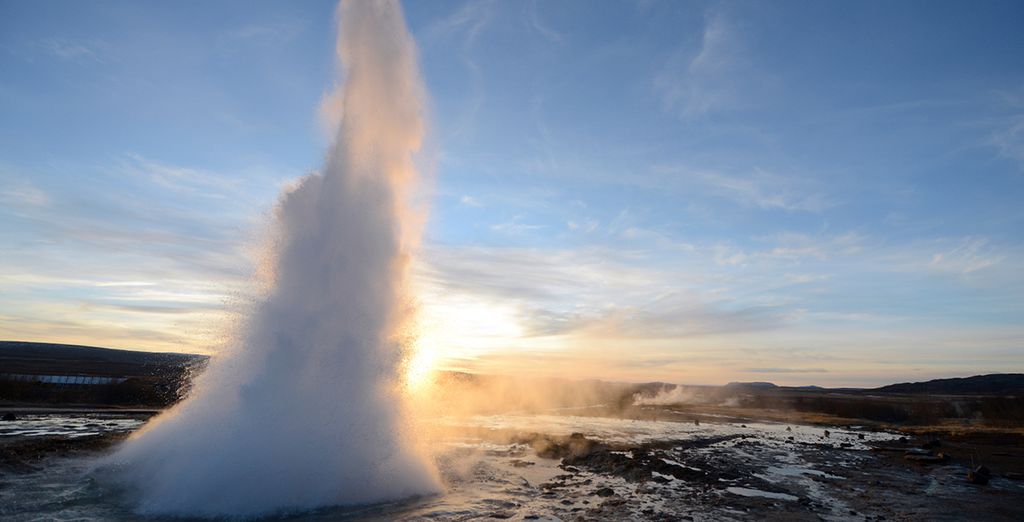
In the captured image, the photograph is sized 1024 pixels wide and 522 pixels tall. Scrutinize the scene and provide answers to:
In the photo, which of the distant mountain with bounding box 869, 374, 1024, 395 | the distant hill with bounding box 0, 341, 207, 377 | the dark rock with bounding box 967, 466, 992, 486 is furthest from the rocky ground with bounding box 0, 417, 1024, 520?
the distant mountain with bounding box 869, 374, 1024, 395

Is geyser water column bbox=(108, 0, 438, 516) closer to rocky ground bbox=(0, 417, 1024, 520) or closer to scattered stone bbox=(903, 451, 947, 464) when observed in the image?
rocky ground bbox=(0, 417, 1024, 520)

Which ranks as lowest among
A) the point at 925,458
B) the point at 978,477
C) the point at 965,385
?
the point at 925,458

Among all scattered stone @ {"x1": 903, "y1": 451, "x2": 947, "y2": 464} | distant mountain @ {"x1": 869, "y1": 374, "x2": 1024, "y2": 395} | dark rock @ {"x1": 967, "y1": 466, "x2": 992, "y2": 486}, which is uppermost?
distant mountain @ {"x1": 869, "y1": 374, "x2": 1024, "y2": 395}

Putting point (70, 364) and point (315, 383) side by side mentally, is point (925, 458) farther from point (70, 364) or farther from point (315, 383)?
point (70, 364)

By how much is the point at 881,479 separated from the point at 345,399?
63.9 ft

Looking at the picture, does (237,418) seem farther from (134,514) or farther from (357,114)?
(357,114)

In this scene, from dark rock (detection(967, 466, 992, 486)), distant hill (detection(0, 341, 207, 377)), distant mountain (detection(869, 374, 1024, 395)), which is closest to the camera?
dark rock (detection(967, 466, 992, 486))

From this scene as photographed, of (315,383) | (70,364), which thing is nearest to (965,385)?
(315,383)

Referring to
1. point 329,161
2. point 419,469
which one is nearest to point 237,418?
point 419,469

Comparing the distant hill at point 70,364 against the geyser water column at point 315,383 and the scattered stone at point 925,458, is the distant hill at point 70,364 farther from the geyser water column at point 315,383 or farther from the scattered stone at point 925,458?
the scattered stone at point 925,458

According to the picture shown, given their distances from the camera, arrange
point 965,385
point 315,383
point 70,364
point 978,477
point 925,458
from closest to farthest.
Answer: point 315,383, point 978,477, point 925,458, point 70,364, point 965,385

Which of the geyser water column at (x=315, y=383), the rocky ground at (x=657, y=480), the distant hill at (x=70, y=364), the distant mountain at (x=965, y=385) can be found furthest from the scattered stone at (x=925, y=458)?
the distant mountain at (x=965, y=385)

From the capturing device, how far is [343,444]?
44.2 feet

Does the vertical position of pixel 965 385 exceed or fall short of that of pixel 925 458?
it exceeds it
